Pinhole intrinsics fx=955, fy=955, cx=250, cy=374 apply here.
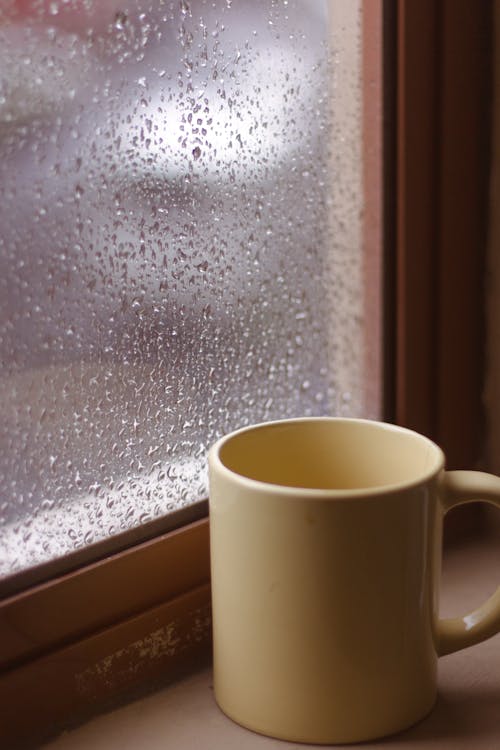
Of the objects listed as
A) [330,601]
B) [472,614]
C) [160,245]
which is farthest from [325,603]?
[160,245]

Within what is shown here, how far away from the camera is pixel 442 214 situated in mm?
661

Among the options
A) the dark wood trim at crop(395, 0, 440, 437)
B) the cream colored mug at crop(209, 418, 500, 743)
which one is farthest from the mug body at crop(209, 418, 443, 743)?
the dark wood trim at crop(395, 0, 440, 437)

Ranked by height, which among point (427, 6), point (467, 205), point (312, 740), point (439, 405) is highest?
point (427, 6)

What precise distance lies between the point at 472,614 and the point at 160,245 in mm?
269

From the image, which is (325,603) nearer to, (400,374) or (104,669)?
(104,669)

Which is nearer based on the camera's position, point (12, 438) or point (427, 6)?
point (12, 438)

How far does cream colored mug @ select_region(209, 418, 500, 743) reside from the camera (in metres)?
0.45

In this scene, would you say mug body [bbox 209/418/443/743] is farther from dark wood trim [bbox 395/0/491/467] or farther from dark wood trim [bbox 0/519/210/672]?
dark wood trim [bbox 395/0/491/467]

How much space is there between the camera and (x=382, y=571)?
1.50 ft

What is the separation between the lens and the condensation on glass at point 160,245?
0.48 meters

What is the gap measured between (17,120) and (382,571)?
0.91 ft

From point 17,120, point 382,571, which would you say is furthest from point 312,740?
point 17,120

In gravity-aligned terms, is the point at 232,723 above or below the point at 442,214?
below

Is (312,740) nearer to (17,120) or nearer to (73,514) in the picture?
(73,514)
